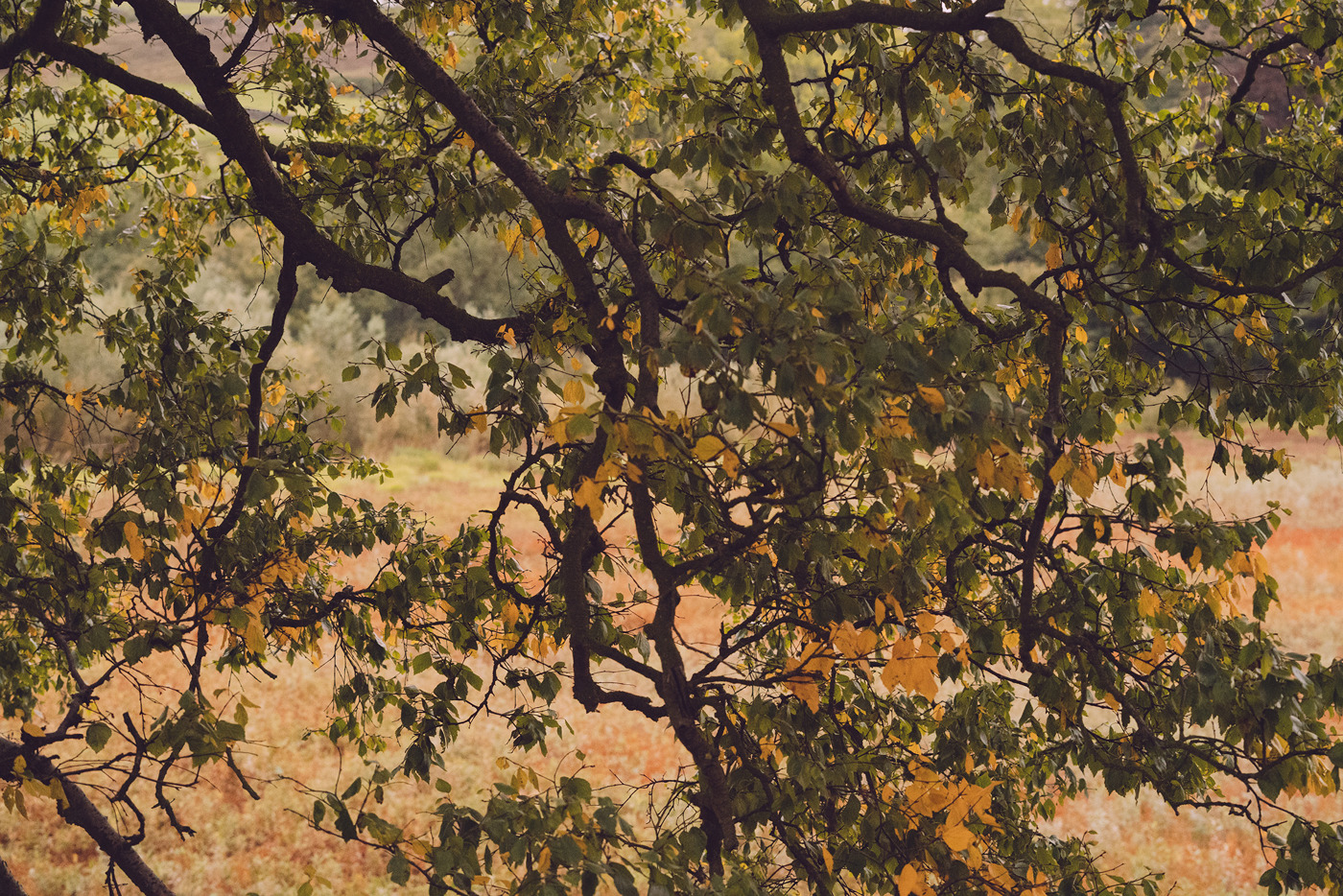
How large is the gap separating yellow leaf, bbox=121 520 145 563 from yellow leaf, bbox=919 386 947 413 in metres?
2.00

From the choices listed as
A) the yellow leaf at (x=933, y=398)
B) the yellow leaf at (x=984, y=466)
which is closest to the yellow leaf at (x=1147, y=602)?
the yellow leaf at (x=984, y=466)

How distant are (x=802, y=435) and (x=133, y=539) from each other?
70.7 inches

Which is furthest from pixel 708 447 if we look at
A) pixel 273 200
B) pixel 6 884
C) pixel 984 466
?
pixel 6 884

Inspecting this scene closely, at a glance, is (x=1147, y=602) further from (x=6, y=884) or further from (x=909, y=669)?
(x=6, y=884)

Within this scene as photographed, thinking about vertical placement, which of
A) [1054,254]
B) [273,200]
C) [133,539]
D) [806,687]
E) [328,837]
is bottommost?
[806,687]

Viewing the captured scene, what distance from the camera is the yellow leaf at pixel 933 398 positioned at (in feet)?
5.31

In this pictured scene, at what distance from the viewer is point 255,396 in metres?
3.57

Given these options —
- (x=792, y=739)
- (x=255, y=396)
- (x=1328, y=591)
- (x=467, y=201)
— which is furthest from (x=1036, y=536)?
(x=1328, y=591)

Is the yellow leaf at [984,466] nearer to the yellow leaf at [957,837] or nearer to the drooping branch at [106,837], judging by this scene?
the yellow leaf at [957,837]

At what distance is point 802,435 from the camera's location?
1.87 meters

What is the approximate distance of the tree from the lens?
6.32 ft

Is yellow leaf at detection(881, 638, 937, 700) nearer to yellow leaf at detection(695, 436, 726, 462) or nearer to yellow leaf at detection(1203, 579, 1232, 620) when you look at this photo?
yellow leaf at detection(695, 436, 726, 462)

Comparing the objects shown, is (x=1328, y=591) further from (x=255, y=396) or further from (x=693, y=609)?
(x=255, y=396)

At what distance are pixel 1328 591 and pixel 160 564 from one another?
1406 cm
